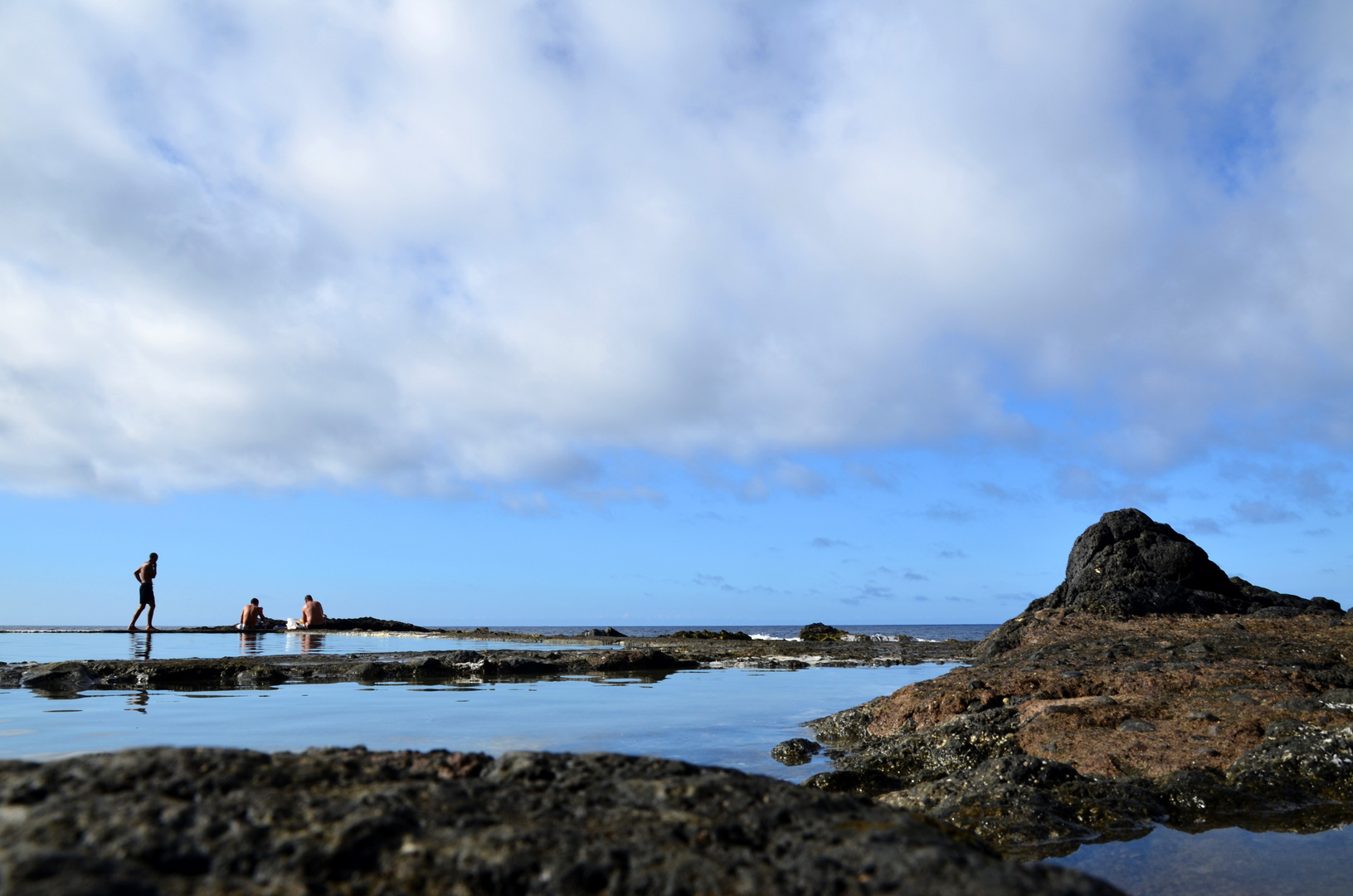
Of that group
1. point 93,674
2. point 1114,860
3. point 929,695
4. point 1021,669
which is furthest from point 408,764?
point 93,674

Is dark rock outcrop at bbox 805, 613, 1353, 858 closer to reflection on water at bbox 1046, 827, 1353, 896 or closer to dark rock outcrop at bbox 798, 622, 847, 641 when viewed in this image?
reflection on water at bbox 1046, 827, 1353, 896

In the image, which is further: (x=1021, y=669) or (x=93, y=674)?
(x=93, y=674)

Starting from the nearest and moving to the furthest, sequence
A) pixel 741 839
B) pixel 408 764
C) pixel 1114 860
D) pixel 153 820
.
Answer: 1. pixel 153 820
2. pixel 741 839
3. pixel 408 764
4. pixel 1114 860

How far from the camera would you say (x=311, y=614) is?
33.9m

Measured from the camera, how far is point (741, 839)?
107 inches

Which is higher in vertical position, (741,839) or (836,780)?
(741,839)

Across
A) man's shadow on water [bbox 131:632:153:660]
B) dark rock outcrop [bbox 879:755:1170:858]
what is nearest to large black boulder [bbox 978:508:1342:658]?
dark rock outcrop [bbox 879:755:1170:858]

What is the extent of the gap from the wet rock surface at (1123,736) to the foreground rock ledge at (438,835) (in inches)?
124

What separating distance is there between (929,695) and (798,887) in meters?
7.71

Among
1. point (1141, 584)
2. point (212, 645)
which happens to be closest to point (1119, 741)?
point (1141, 584)

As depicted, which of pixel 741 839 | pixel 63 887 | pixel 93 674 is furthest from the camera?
pixel 93 674

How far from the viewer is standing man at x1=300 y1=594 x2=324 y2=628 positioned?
33.6 m

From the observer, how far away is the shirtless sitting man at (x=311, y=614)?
3359 cm

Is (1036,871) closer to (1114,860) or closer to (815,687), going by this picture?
(1114,860)
